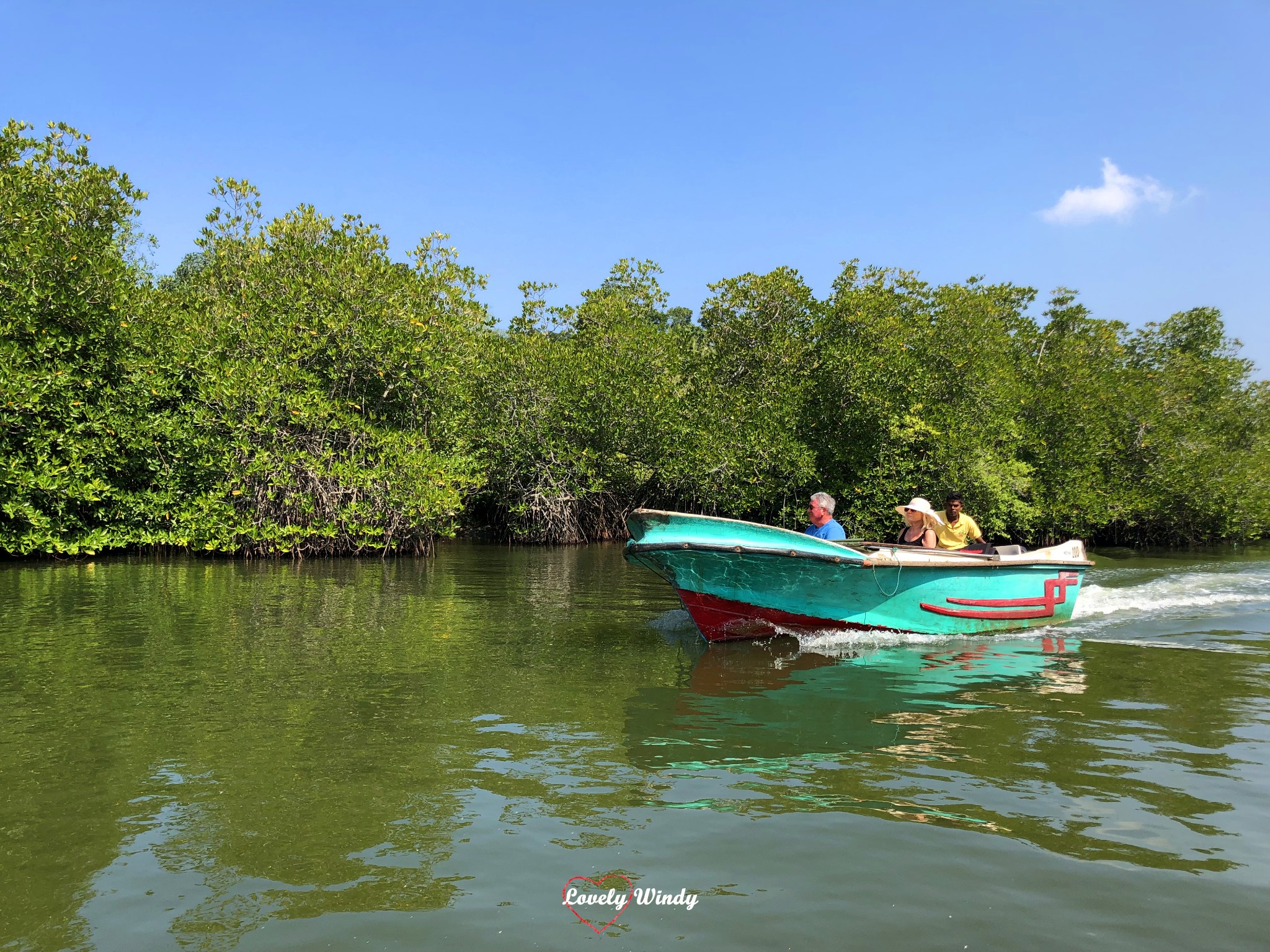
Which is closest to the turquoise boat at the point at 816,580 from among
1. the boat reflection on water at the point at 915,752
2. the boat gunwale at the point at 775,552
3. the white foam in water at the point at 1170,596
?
the boat gunwale at the point at 775,552

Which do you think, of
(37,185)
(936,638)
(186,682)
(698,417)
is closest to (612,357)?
(698,417)

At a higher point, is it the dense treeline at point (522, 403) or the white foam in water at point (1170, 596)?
the dense treeline at point (522, 403)

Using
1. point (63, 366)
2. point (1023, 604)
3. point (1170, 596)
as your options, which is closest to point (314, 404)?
point (63, 366)

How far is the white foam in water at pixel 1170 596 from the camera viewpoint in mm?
11531

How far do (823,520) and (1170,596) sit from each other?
6.86 m

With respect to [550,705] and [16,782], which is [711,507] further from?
[16,782]

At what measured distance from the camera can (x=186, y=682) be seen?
6375 millimetres

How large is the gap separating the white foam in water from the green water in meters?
2.81

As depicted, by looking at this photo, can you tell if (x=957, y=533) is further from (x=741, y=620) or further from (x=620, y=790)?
(x=620, y=790)

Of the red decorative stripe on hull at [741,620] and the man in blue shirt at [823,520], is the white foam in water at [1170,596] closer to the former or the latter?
the man in blue shirt at [823,520]

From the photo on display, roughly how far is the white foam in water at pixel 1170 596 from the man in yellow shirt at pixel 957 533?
195 cm

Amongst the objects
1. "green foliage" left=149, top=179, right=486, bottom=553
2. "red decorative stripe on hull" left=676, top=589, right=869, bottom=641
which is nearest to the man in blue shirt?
"red decorative stripe on hull" left=676, top=589, right=869, bottom=641

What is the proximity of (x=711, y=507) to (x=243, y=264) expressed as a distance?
43.3 feet

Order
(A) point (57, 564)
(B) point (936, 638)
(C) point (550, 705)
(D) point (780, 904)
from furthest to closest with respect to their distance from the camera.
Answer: (A) point (57, 564)
(B) point (936, 638)
(C) point (550, 705)
(D) point (780, 904)
